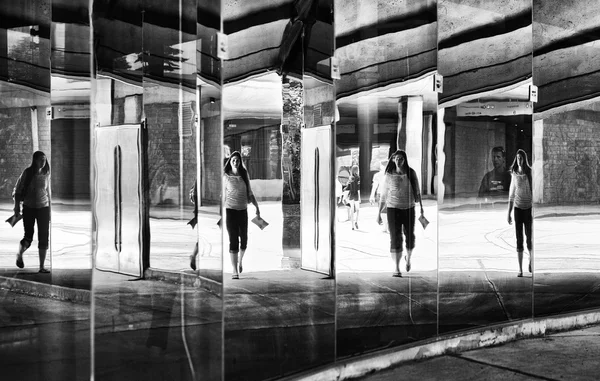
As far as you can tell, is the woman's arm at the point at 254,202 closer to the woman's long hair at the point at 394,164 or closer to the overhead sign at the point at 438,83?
the woman's long hair at the point at 394,164

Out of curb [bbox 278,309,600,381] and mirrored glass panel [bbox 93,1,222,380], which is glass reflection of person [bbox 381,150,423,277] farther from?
mirrored glass panel [bbox 93,1,222,380]

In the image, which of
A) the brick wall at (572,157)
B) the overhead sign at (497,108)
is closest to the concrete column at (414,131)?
the overhead sign at (497,108)

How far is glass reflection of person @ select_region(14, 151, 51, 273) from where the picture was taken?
388 centimetres

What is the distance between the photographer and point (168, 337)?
13.2 ft

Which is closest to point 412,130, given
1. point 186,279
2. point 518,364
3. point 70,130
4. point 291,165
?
point 291,165

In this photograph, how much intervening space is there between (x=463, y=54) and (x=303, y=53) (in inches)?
79.4

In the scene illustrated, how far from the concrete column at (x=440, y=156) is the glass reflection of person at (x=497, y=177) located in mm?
518

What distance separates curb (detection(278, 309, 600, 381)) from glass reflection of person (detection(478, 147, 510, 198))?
106 cm

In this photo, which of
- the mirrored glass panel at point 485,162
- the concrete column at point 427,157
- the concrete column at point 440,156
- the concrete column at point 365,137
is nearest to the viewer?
the concrete column at point 365,137

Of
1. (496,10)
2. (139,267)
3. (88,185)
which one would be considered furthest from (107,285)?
(496,10)

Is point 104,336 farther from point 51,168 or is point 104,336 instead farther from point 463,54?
point 463,54

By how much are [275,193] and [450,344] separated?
200cm

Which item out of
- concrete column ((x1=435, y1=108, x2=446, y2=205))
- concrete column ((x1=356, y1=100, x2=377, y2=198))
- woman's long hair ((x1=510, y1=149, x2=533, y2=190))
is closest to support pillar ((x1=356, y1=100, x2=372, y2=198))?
concrete column ((x1=356, y1=100, x2=377, y2=198))

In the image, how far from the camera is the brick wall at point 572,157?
24.0 ft
